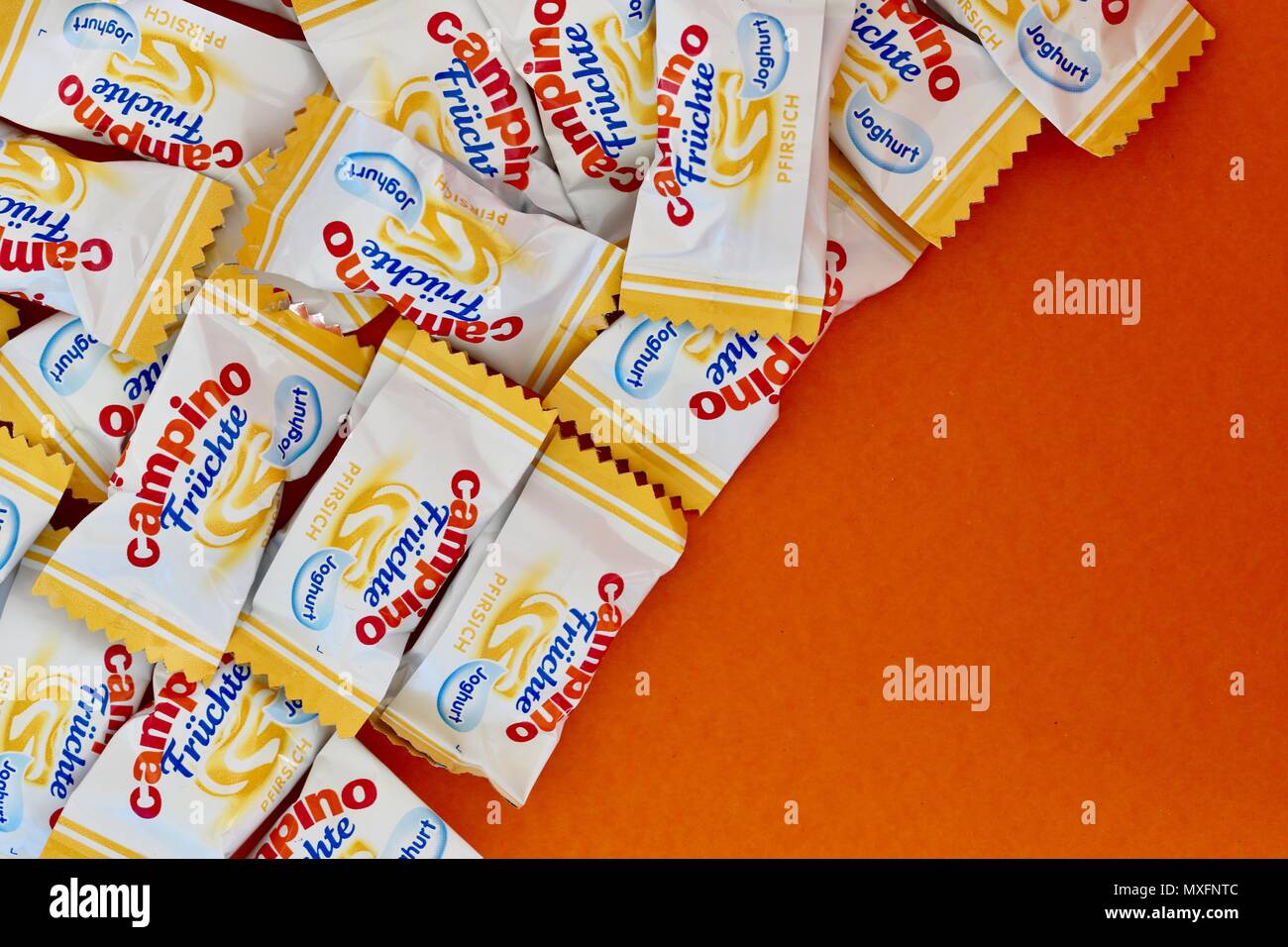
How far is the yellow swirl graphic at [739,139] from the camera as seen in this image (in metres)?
2.14

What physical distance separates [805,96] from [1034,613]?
1304 millimetres

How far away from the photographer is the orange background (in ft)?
7.81

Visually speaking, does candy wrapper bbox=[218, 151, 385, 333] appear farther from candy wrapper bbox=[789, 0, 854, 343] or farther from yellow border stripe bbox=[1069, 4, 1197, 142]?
yellow border stripe bbox=[1069, 4, 1197, 142]

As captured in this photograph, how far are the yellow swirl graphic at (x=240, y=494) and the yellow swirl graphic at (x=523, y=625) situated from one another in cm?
57

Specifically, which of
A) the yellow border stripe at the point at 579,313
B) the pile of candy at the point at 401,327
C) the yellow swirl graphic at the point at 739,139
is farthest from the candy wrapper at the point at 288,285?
the yellow swirl graphic at the point at 739,139

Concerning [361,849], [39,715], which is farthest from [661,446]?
[39,715]

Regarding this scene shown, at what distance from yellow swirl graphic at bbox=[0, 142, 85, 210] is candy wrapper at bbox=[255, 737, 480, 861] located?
1311 millimetres

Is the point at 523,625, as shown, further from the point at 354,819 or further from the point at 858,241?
the point at 858,241

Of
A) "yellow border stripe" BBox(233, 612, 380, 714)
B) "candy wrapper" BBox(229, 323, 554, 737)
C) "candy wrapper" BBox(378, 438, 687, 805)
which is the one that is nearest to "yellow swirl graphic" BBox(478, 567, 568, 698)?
"candy wrapper" BBox(378, 438, 687, 805)

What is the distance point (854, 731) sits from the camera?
7.95 ft

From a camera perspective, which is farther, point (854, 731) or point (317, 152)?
point (854, 731)
